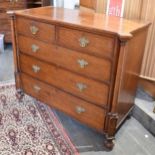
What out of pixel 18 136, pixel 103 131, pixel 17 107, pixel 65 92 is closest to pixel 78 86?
pixel 65 92

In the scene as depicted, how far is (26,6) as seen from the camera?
9.84 ft

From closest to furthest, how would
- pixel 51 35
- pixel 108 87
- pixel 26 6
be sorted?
pixel 108 87
pixel 51 35
pixel 26 6

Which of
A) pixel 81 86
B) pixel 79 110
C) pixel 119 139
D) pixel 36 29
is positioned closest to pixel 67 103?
pixel 79 110

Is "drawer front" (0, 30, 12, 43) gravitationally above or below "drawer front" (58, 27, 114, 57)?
below

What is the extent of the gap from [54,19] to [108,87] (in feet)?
1.90

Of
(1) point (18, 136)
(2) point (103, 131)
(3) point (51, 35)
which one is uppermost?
(3) point (51, 35)

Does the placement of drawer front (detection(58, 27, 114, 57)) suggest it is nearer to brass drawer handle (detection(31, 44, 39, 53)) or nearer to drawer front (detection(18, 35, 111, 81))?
drawer front (detection(18, 35, 111, 81))

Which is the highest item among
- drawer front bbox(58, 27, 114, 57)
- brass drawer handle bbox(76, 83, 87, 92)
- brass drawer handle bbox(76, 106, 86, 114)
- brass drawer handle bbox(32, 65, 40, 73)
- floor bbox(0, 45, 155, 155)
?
drawer front bbox(58, 27, 114, 57)

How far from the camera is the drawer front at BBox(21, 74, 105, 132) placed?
1.62m

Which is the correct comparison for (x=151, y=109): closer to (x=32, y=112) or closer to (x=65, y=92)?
(x=65, y=92)

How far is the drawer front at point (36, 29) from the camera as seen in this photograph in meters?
1.61

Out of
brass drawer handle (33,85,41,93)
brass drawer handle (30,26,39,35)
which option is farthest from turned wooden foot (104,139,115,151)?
brass drawer handle (30,26,39,35)

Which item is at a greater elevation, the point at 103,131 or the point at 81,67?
the point at 81,67

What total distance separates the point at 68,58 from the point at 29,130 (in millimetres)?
658
